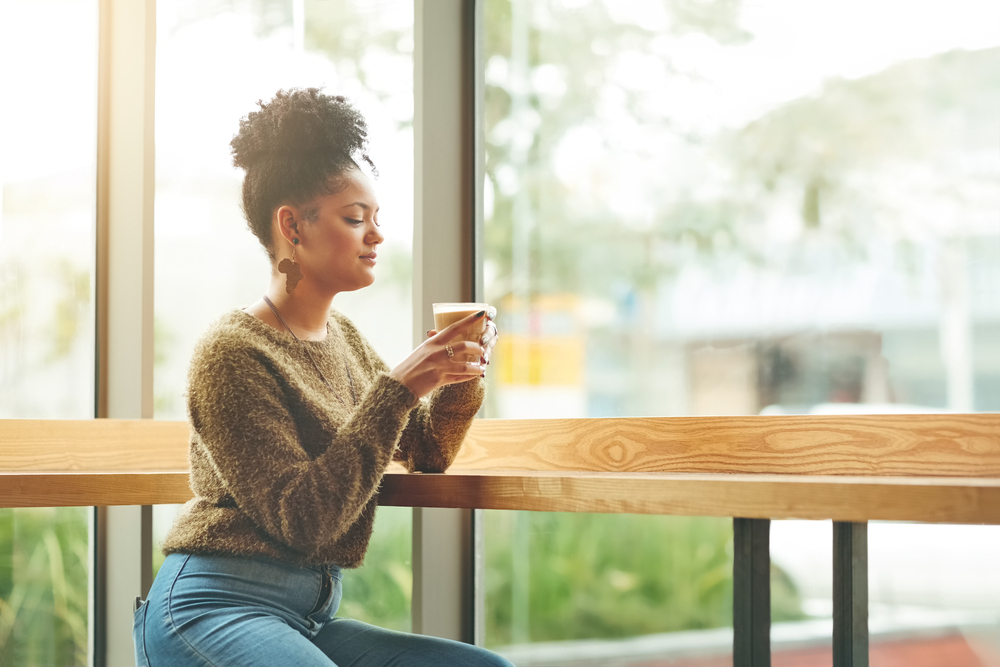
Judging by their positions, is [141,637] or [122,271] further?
[122,271]

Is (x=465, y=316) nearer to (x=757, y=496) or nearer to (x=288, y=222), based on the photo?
(x=288, y=222)

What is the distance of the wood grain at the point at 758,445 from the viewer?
4.85 ft

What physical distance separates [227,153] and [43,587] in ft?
4.40

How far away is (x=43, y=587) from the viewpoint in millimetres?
2428

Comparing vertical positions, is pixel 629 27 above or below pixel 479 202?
above

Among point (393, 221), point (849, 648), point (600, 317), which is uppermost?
point (393, 221)

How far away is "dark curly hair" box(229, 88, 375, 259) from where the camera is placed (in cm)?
155

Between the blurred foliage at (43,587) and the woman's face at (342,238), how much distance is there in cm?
138

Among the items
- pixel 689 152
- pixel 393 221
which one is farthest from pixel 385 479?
pixel 689 152

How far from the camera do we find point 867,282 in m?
1.98

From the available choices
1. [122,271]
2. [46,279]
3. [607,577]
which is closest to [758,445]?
[607,577]

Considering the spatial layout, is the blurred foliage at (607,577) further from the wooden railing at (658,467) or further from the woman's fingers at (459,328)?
the woman's fingers at (459,328)

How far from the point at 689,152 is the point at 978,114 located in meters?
0.65

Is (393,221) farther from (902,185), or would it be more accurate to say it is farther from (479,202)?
(902,185)
